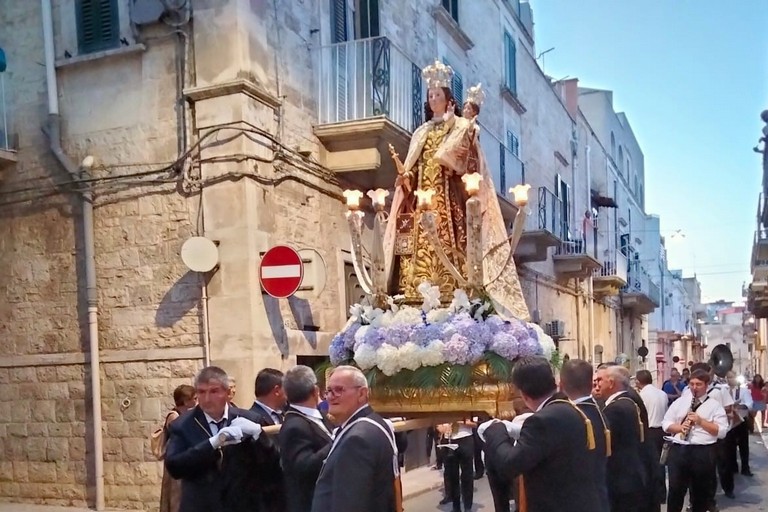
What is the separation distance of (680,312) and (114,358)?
53091 mm

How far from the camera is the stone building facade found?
882 centimetres

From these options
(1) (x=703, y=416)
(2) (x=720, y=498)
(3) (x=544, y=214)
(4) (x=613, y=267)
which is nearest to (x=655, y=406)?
(1) (x=703, y=416)

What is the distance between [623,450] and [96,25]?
734 cm

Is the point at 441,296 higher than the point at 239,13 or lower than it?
lower

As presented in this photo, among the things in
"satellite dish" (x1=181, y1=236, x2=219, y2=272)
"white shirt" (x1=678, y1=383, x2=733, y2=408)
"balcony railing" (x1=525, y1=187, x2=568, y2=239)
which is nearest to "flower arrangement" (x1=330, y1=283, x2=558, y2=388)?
"white shirt" (x1=678, y1=383, x2=733, y2=408)

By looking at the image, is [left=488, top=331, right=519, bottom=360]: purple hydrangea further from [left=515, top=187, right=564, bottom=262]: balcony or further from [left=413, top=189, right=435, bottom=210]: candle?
[left=515, top=187, right=564, bottom=262]: balcony

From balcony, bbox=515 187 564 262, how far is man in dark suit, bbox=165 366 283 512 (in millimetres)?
12747

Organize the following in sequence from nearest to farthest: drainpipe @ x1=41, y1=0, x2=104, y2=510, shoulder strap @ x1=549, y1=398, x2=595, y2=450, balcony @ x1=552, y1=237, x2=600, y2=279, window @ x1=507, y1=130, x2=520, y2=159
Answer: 1. shoulder strap @ x1=549, y1=398, x2=595, y2=450
2. drainpipe @ x1=41, y1=0, x2=104, y2=510
3. window @ x1=507, y1=130, x2=520, y2=159
4. balcony @ x1=552, y1=237, x2=600, y2=279

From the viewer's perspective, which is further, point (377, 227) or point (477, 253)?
point (377, 227)

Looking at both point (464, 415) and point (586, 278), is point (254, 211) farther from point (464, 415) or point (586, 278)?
point (586, 278)

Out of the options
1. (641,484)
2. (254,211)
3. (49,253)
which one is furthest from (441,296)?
(49,253)

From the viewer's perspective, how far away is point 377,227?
5.93m

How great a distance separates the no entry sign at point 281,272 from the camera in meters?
8.45

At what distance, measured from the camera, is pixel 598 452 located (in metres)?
4.64
